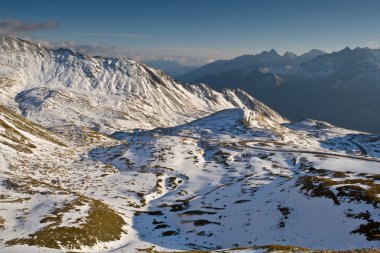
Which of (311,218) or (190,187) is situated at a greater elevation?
(311,218)

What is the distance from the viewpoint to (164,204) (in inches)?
4119

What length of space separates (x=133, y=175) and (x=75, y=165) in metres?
27.4

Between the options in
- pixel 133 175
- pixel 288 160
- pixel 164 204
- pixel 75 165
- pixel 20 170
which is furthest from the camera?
pixel 288 160

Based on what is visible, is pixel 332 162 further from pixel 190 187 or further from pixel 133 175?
pixel 133 175

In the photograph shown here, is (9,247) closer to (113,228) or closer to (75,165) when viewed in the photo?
(113,228)

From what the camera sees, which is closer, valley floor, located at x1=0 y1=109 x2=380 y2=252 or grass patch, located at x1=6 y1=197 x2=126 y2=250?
grass patch, located at x1=6 y1=197 x2=126 y2=250

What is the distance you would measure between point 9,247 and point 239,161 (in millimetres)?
122302

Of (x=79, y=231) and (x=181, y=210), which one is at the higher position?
(x=79, y=231)

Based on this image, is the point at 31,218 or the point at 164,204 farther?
the point at 164,204

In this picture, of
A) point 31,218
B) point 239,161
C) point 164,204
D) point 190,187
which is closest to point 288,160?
point 239,161

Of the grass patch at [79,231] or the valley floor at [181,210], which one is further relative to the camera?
the valley floor at [181,210]

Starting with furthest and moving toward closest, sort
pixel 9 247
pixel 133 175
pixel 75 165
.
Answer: pixel 75 165, pixel 133 175, pixel 9 247

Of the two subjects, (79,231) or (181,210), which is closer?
(79,231)

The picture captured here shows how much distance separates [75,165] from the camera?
153750 millimetres
